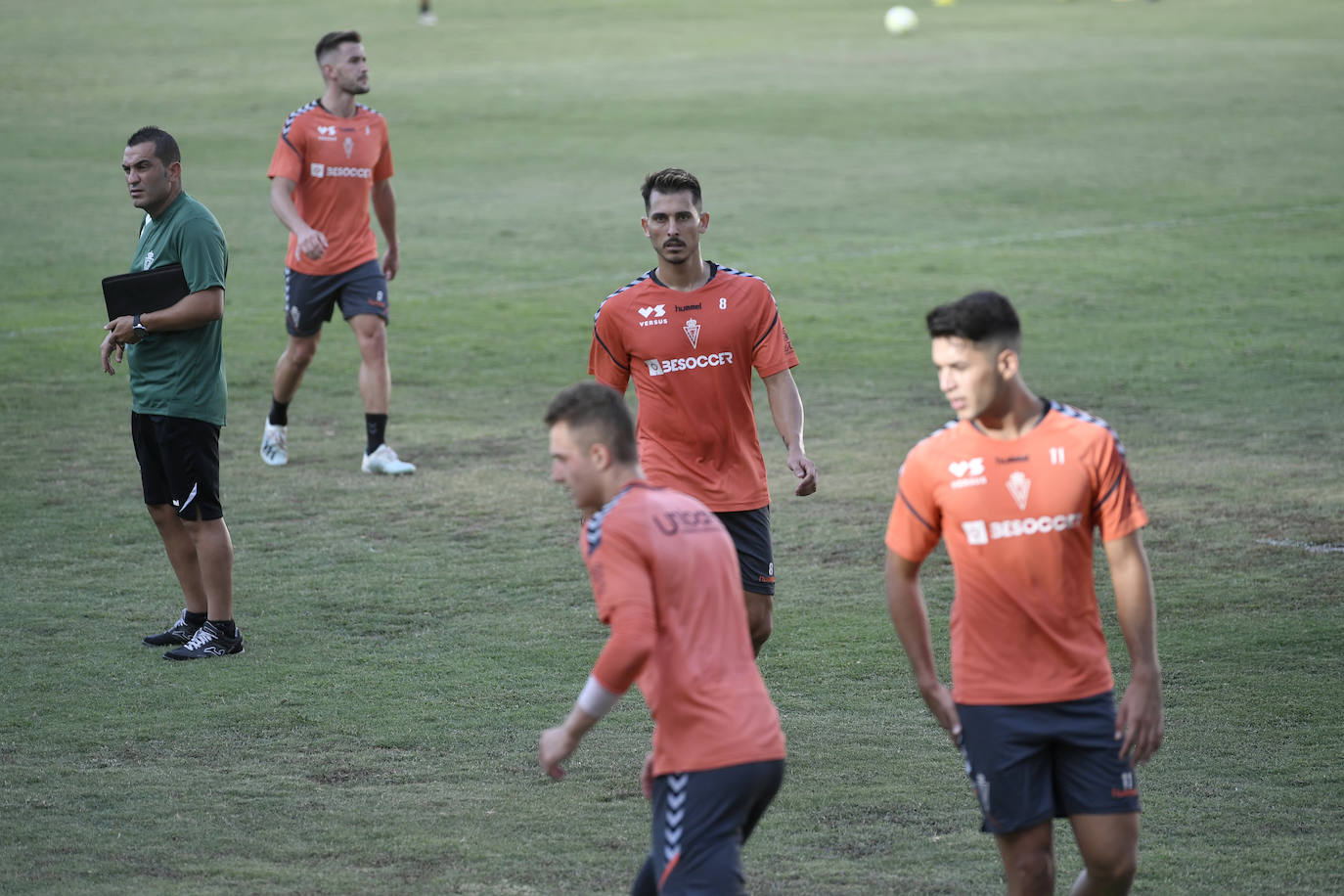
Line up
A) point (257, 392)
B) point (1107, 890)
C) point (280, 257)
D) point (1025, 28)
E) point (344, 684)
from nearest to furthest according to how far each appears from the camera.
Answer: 1. point (1107, 890)
2. point (344, 684)
3. point (257, 392)
4. point (280, 257)
5. point (1025, 28)

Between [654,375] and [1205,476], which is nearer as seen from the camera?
[654,375]

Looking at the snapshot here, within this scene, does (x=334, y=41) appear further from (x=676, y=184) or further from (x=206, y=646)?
(x=676, y=184)

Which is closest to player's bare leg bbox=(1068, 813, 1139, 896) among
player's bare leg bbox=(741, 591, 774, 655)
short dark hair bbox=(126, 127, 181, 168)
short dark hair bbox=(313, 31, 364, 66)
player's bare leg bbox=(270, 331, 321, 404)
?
player's bare leg bbox=(741, 591, 774, 655)

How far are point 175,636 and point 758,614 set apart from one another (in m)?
3.22

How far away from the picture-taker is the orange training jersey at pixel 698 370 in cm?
730

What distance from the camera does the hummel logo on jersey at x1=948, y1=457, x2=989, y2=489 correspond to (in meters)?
4.86

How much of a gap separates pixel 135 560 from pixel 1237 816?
664 centimetres

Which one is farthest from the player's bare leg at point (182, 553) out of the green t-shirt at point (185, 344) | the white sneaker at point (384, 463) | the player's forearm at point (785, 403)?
the white sneaker at point (384, 463)

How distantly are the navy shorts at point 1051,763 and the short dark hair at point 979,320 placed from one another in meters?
1.05

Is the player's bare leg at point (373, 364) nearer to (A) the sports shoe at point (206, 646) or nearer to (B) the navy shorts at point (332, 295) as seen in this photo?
(B) the navy shorts at point (332, 295)

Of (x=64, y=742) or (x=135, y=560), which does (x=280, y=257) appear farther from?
(x=64, y=742)

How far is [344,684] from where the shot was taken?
318 inches

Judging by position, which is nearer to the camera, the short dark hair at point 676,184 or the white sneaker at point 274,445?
the short dark hair at point 676,184

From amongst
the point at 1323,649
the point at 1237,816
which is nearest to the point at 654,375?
the point at 1237,816
